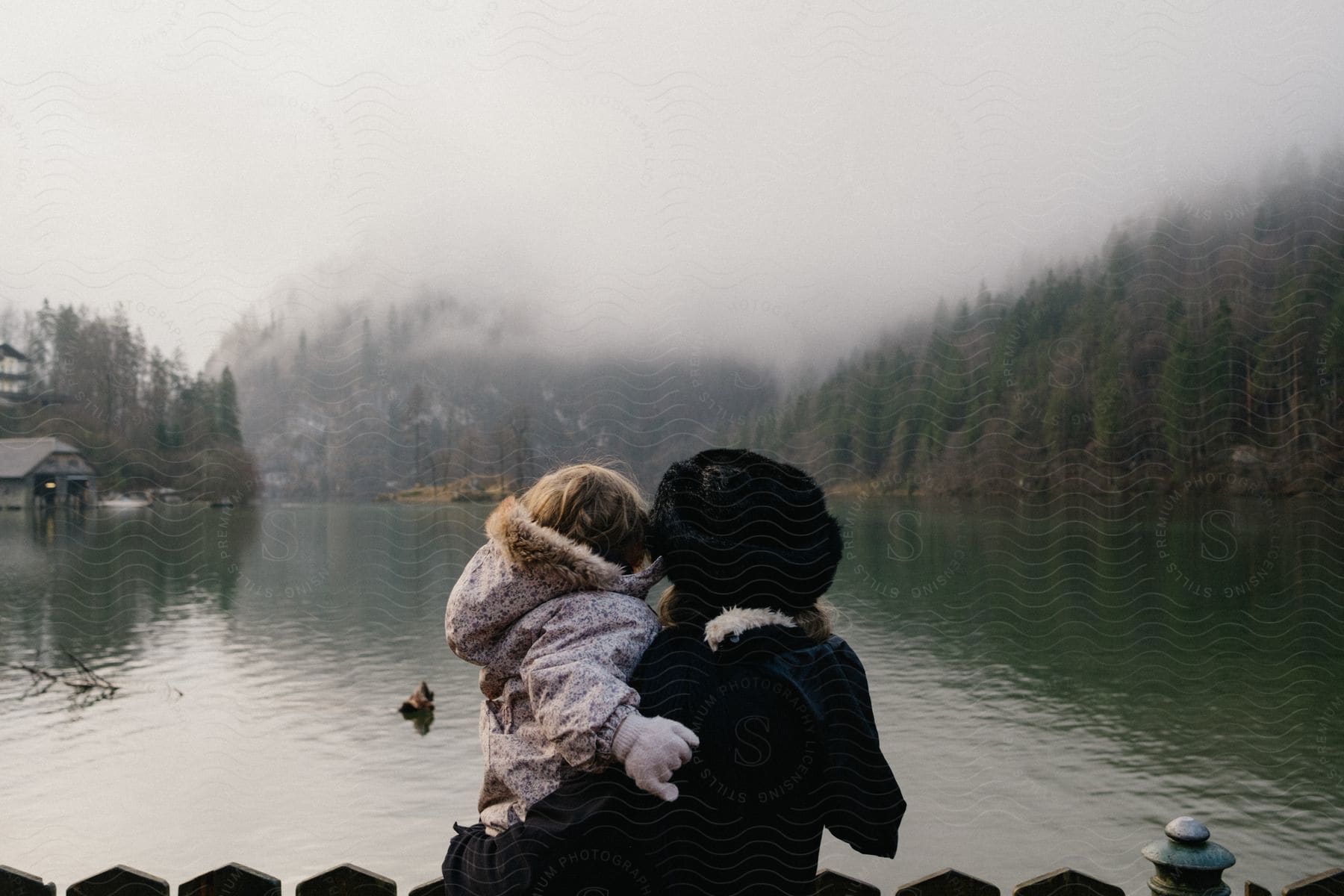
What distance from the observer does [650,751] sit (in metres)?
1.23

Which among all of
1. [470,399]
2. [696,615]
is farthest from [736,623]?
[470,399]

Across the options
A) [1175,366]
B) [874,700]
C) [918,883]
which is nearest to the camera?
[918,883]

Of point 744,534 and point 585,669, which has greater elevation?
point 744,534

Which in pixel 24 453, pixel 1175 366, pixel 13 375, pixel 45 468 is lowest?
pixel 45 468

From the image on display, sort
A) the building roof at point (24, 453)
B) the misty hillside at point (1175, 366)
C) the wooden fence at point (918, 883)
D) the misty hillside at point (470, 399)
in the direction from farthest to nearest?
the misty hillside at point (1175, 366) < the building roof at point (24, 453) < the misty hillside at point (470, 399) < the wooden fence at point (918, 883)

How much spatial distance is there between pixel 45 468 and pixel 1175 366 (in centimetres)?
3105

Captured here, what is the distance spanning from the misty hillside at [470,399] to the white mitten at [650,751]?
0.59 meters

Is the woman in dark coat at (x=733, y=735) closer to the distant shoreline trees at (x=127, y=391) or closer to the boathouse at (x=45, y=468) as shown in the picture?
the distant shoreline trees at (x=127, y=391)

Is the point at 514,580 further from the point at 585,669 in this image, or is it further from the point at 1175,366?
the point at 1175,366

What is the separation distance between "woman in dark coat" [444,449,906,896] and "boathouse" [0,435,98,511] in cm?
1540

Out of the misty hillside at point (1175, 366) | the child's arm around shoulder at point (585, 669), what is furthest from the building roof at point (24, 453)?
the misty hillside at point (1175, 366)

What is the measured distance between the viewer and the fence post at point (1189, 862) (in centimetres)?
170

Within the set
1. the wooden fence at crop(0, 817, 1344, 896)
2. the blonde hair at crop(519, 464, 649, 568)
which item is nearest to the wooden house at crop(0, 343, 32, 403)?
the wooden fence at crop(0, 817, 1344, 896)

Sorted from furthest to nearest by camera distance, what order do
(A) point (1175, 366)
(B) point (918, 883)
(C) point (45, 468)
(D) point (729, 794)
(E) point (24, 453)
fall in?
(A) point (1175, 366)
(E) point (24, 453)
(C) point (45, 468)
(B) point (918, 883)
(D) point (729, 794)
